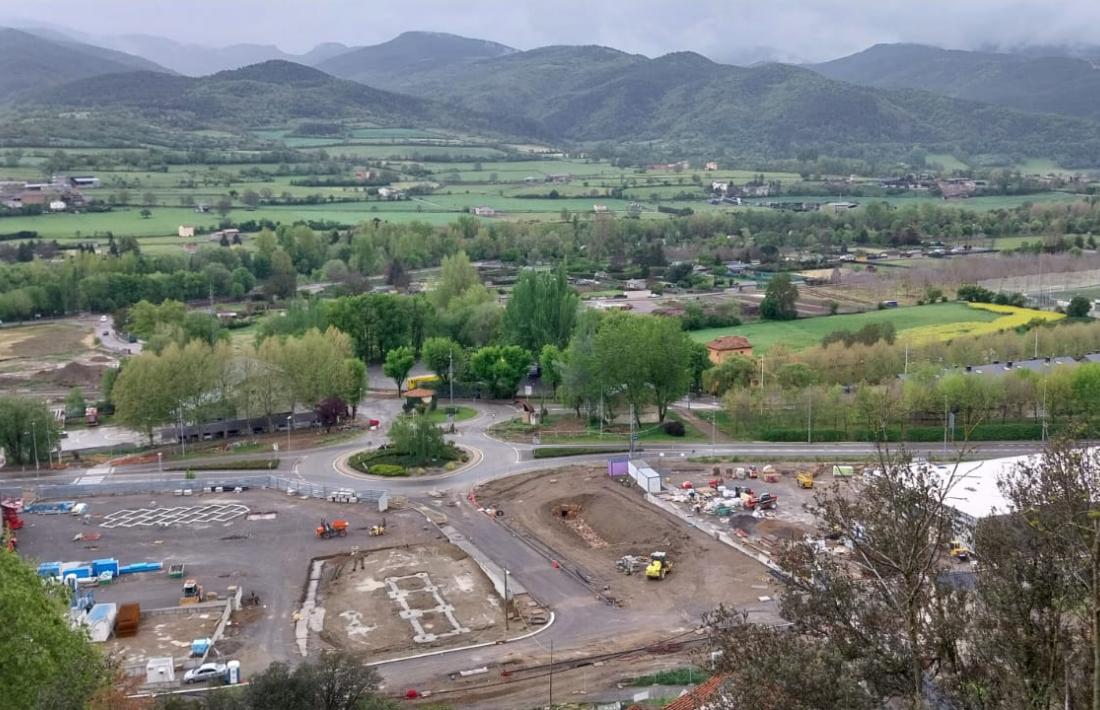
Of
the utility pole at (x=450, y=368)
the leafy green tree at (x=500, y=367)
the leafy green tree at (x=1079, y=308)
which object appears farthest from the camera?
the leafy green tree at (x=1079, y=308)

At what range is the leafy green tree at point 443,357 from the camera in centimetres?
4681

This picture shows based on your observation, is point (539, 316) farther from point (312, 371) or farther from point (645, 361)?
point (312, 371)

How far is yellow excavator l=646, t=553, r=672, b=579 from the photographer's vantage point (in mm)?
25406

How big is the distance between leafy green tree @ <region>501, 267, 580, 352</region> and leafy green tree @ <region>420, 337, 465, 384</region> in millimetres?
3606

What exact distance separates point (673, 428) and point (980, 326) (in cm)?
2457

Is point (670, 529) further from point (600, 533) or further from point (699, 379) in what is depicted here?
point (699, 379)

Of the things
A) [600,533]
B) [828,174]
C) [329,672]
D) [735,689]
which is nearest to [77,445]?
[600,533]

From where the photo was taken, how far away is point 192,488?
110 ft

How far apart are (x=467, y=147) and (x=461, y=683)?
151066mm

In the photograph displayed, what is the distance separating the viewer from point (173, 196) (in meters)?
104

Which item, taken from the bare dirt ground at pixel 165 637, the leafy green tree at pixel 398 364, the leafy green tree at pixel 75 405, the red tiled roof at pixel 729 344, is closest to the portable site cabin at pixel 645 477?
the bare dirt ground at pixel 165 637

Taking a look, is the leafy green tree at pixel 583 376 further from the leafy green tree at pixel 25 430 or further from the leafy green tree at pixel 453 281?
the leafy green tree at pixel 25 430

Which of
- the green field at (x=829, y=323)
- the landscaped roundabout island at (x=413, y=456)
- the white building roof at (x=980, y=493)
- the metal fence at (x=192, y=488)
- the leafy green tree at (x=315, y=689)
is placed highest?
the leafy green tree at (x=315, y=689)

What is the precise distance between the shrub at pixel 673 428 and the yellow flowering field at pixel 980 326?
15.9 metres
